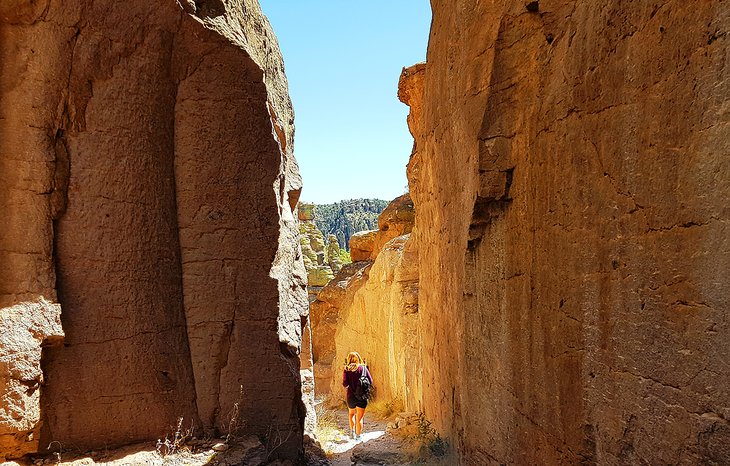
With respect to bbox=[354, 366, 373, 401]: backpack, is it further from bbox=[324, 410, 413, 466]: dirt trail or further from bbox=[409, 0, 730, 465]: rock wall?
bbox=[409, 0, 730, 465]: rock wall

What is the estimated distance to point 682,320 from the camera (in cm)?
223

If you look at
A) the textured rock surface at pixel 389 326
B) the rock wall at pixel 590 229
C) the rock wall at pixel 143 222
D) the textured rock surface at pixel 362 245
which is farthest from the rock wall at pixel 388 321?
the rock wall at pixel 143 222

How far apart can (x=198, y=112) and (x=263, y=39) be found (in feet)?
4.30

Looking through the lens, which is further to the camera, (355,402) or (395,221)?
(395,221)

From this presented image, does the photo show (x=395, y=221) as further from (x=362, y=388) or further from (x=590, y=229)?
(x=590, y=229)

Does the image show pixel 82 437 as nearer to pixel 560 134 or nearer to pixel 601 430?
pixel 601 430

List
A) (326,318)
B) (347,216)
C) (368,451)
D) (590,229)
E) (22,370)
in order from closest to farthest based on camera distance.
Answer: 1. (590,229)
2. (22,370)
3. (368,451)
4. (326,318)
5. (347,216)

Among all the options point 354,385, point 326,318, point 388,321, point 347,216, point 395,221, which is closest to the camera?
point 354,385

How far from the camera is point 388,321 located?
1162cm

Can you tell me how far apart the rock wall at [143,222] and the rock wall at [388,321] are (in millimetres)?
4415

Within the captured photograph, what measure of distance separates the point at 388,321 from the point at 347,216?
8551cm

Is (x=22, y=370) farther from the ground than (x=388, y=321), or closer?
farther from the ground

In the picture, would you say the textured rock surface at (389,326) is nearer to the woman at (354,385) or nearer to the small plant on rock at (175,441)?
the woman at (354,385)

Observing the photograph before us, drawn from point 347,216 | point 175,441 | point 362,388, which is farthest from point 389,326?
point 347,216
